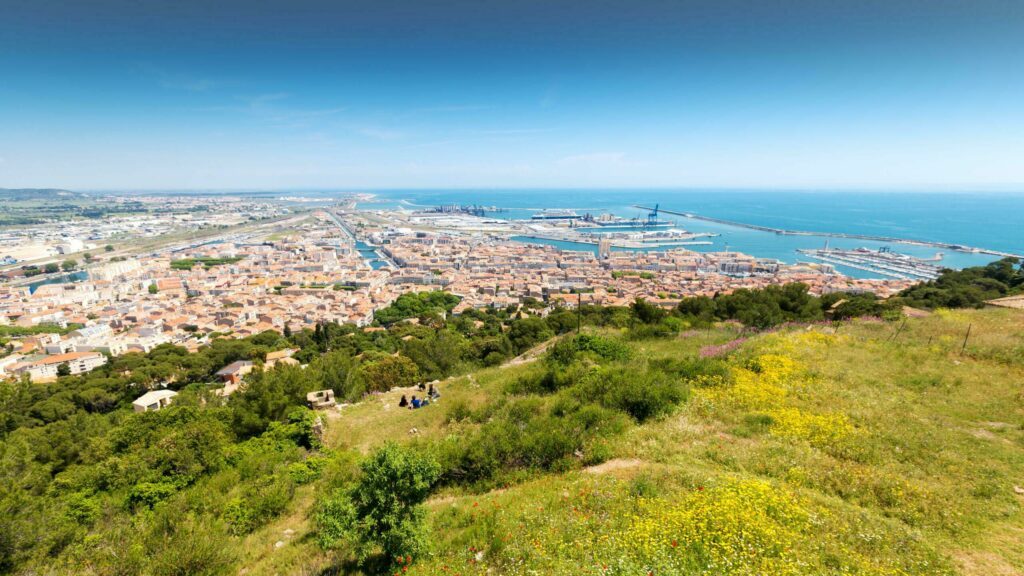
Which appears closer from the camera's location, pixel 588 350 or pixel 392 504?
pixel 392 504

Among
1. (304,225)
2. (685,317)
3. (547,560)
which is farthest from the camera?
(304,225)

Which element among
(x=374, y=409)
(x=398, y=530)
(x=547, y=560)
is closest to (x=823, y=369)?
(x=547, y=560)

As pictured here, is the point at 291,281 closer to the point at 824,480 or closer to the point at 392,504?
the point at 392,504

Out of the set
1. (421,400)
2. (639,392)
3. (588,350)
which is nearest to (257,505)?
(421,400)

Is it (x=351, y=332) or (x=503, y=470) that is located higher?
(x=503, y=470)

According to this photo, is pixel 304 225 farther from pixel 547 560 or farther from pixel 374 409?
pixel 547 560

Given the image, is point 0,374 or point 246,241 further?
point 246,241
